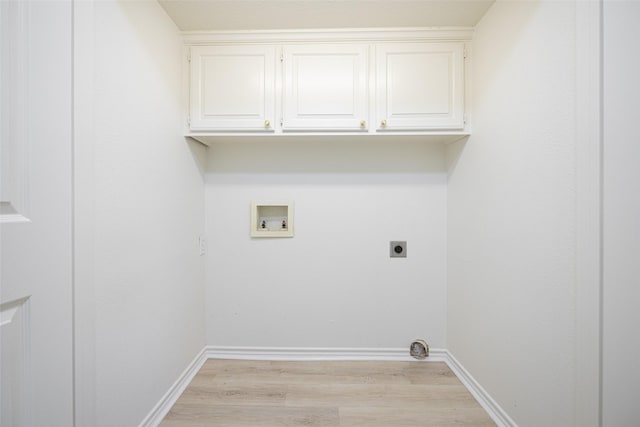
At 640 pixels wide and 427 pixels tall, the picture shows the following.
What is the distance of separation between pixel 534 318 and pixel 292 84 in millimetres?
1748

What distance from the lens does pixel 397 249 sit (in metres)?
1.94

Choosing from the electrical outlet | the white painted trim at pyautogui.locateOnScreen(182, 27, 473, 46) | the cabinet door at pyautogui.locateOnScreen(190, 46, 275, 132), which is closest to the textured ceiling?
the white painted trim at pyautogui.locateOnScreen(182, 27, 473, 46)

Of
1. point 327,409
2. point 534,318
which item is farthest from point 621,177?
point 327,409

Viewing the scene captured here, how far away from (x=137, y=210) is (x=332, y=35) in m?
1.48

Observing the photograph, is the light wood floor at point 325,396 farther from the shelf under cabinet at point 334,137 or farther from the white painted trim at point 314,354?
the shelf under cabinet at point 334,137

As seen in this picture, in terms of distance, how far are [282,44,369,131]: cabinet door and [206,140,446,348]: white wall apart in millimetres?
289

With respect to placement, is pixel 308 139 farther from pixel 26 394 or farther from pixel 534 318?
pixel 26 394

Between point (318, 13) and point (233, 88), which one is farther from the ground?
point (318, 13)

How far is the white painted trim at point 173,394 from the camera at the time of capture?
132 cm

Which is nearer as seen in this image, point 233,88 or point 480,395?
point 480,395

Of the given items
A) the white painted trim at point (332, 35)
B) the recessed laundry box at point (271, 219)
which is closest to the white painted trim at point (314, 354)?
the recessed laundry box at point (271, 219)

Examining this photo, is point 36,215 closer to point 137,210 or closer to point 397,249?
point 137,210

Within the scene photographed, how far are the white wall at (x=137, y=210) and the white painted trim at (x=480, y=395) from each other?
1.77 metres

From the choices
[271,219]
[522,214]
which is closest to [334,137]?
[271,219]
